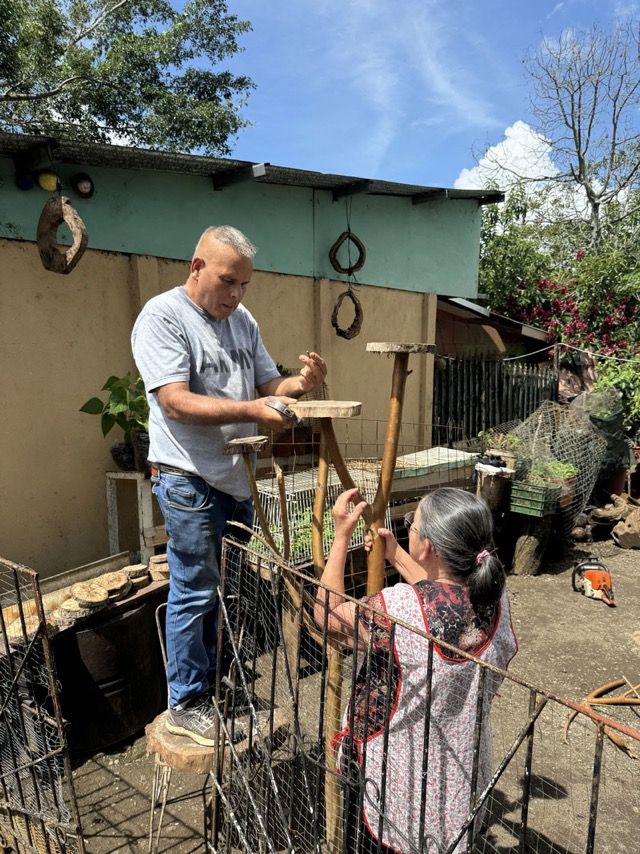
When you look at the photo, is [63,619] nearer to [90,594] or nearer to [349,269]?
[90,594]

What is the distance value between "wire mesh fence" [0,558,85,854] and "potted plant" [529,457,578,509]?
202 inches

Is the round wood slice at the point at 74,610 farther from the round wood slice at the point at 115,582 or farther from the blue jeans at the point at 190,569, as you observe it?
the blue jeans at the point at 190,569

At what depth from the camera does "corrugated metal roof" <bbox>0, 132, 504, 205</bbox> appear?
3925 mm

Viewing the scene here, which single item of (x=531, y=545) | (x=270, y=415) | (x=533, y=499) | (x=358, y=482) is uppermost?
(x=270, y=415)

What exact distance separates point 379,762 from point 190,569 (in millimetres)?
940

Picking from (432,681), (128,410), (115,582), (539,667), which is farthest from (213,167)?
(539,667)

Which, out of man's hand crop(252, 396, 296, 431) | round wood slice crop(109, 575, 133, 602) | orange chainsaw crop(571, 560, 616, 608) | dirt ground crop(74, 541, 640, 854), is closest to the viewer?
man's hand crop(252, 396, 296, 431)

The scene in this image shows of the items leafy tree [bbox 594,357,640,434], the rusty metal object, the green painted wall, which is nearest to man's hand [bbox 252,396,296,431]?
the rusty metal object

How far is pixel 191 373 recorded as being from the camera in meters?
2.24

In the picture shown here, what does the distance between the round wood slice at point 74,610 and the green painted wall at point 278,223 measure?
2544 millimetres

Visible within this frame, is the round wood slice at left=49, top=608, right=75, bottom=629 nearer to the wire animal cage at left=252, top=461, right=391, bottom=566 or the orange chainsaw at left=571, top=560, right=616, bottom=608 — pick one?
the wire animal cage at left=252, top=461, right=391, bottom=566

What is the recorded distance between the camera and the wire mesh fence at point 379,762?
1.51 metres

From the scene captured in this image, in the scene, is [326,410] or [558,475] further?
[558,475]

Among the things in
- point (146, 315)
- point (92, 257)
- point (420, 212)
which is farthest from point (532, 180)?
point (146, 315)
